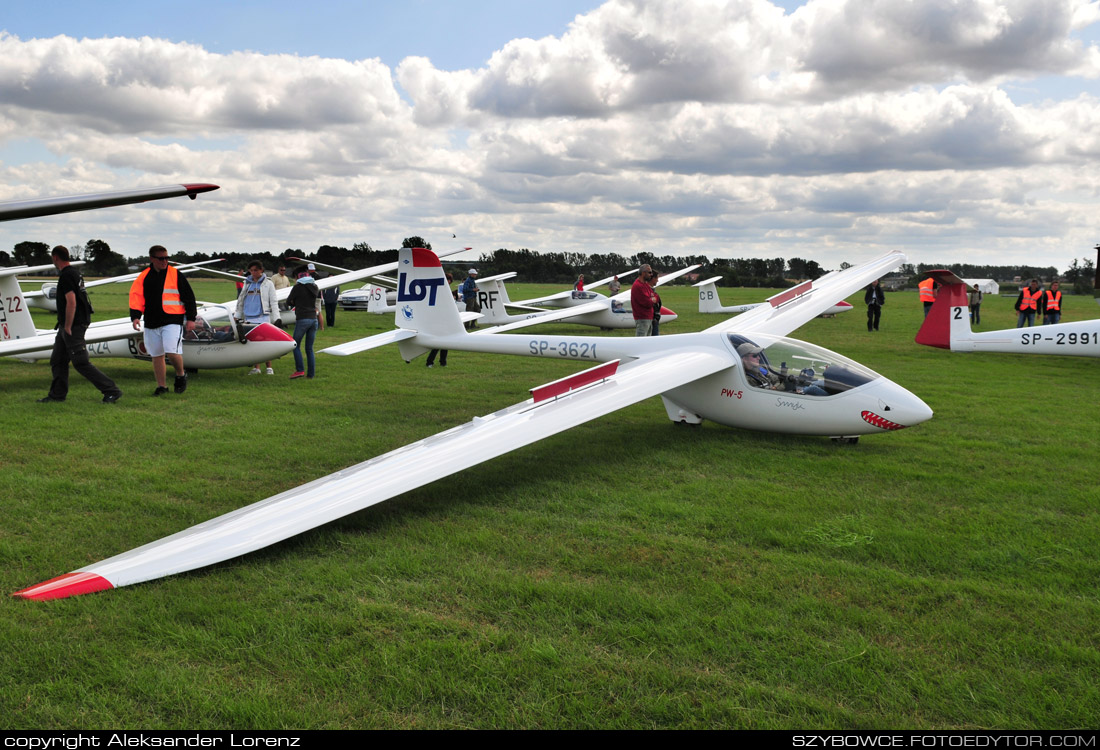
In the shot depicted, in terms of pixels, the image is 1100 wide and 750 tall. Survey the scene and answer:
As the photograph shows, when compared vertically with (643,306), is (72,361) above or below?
below

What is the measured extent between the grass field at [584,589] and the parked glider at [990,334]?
24.6 feet

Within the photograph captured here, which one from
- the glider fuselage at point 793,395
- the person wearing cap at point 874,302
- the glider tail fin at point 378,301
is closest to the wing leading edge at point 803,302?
the glider fuselage at point 793,395

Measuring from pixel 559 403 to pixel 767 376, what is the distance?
2612 mm

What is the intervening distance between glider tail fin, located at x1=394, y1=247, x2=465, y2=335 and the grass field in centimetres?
307

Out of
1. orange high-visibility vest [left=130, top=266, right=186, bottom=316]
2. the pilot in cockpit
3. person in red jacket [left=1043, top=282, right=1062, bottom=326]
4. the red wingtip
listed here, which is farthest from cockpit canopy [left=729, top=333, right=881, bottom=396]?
person in red jacket [left=1043, top=282, right=1062, bottom=326]

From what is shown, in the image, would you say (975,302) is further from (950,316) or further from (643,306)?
(643,306)

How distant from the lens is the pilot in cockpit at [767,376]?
770 centimetres

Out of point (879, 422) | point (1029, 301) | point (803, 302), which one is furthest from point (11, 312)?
point (1029, 301)

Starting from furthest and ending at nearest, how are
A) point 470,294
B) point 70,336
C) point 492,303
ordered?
point 492,303
point 470,294
point 70,336

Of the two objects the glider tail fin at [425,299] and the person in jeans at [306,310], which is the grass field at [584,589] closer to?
the glider tail fin at [425,299]

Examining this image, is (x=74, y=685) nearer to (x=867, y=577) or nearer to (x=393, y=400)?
(x=867, y=577)

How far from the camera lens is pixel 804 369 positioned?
7.75m

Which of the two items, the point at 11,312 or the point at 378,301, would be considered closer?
the point at 11,312

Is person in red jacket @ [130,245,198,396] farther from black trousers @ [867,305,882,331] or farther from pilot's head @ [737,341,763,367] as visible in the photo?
black trousers @ [867,305,882,331]
